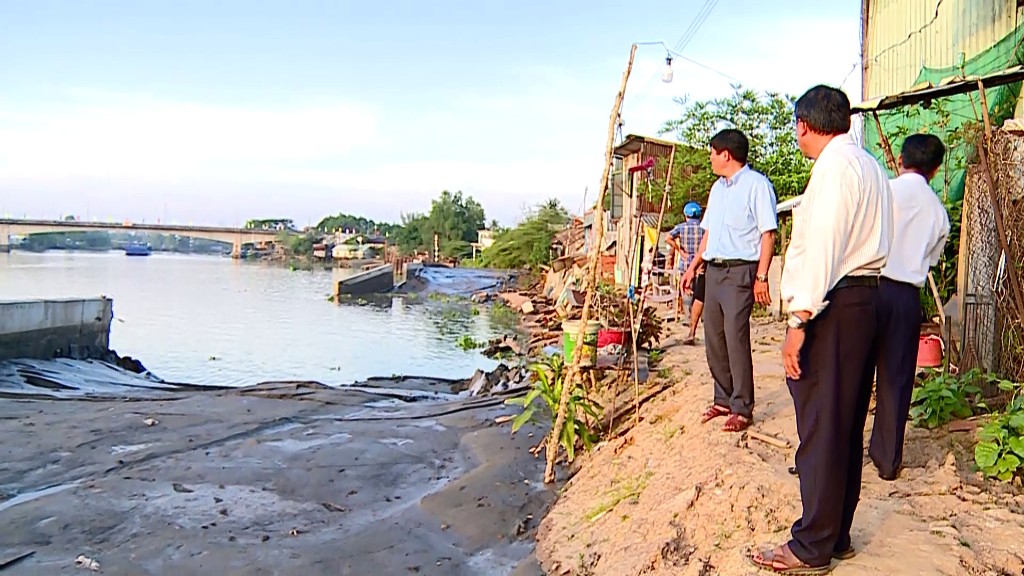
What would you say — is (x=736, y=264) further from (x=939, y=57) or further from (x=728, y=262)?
(x=939, y=57)

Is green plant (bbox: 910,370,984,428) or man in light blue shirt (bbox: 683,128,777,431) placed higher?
man in light blue shirt (bbox: 683,128,777,431)

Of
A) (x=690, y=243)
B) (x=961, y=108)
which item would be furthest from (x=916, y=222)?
(x=690, y=243)

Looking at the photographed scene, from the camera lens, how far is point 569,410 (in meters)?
5.36

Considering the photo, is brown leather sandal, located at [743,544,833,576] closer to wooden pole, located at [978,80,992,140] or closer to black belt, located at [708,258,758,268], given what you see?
black belt, located at [708,258,758,268]

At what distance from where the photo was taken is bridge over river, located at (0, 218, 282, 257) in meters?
62.9

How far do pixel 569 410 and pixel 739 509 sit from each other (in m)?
2.04

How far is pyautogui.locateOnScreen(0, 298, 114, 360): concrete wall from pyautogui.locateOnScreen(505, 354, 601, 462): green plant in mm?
9205

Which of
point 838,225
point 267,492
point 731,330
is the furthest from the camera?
point 267,492

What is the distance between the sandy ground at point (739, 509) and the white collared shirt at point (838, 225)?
1.02 m

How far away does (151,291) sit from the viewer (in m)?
36.2

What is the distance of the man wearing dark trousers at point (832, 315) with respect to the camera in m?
2.51

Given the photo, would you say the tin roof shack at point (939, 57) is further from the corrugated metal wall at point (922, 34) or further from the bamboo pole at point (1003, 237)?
the bamboo pole at point (1003, 237)

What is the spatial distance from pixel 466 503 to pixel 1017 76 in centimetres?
413

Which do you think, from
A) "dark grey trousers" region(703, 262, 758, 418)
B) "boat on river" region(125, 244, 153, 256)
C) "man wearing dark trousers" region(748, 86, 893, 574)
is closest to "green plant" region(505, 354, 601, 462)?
"dark grey trousers" region(703, 262, 758, 418)
